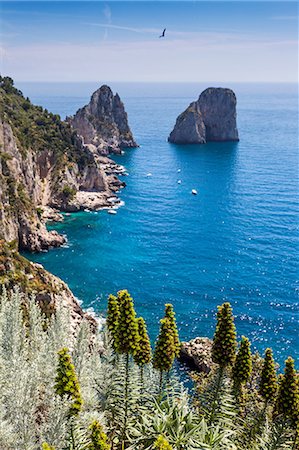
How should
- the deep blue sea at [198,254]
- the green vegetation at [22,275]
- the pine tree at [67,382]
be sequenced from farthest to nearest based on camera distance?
the deep blue sea at [198,254] < the green vegetation at [22,275] < the pine tree at [67,382]

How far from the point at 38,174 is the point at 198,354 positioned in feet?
267

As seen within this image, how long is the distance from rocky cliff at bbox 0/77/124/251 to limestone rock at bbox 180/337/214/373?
146 feet

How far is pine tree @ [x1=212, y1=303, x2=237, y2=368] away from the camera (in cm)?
2717

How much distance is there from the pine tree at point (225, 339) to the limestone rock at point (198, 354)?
3447cm

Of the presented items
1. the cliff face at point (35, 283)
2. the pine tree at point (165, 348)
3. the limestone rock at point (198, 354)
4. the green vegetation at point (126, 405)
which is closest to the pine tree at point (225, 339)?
the green vegetation at point (126, 405)

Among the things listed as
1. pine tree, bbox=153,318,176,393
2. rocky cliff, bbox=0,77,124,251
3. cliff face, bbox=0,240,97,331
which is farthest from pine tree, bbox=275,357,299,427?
rocky cliff, bbox=0,77,124,251

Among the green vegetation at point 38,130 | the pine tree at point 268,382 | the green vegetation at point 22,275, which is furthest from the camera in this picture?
the green vegetation at point 38,130

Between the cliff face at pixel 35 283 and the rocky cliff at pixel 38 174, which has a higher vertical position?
the rocky cliff at pixel 38 174

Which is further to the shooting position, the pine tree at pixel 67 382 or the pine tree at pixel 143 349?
the pine tree at pixel 143 349

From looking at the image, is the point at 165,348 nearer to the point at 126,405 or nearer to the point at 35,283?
the point at 126,405

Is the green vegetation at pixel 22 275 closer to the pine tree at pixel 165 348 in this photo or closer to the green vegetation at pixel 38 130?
the pine tree at pixel 165 348

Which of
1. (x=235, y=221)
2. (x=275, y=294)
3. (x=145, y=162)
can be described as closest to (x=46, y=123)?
(x=145, y=162)

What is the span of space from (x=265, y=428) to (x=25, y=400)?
1714 cm

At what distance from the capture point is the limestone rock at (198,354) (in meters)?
61.2
